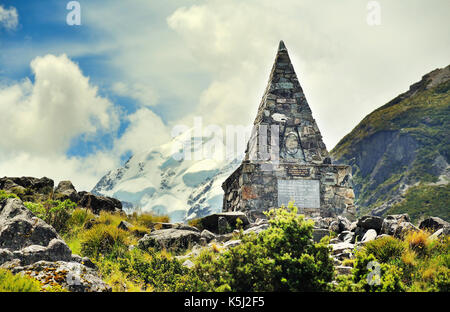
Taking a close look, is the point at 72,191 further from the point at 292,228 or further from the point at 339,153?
the point at 339,153

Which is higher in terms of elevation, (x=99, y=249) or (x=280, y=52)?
(x=280, y=52)

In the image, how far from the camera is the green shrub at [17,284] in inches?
214

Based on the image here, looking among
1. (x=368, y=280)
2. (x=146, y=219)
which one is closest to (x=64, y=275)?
(x=368, y=280)

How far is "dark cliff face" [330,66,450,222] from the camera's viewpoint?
9754 centimetres

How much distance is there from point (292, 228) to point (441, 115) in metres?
120

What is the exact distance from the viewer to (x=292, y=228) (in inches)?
242

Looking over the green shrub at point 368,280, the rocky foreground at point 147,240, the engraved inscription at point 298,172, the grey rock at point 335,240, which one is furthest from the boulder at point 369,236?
the engraved inscription at point 298,172

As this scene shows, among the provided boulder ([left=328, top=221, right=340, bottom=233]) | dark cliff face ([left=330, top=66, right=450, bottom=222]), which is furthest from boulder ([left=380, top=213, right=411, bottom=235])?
dark cliff face ([left=330, top=66, right=450, bottom=222])

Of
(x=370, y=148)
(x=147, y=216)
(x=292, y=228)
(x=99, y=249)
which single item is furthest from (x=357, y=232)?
(x=370, y=148)

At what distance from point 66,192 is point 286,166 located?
875 centimetres

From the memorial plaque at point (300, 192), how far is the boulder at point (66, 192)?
25.7ft

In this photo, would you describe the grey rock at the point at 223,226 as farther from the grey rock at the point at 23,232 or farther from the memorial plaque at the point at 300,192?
the grey rock at the point at 23,232

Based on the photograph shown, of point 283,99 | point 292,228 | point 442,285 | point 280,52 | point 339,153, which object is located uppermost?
point 339,153

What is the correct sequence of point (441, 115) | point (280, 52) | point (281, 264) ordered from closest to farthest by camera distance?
point (281, 264), point (280, 52), point (441, 115)
